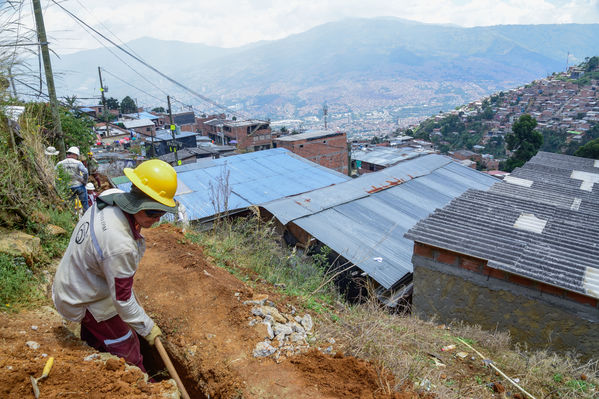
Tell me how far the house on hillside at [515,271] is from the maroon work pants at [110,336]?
4.15m

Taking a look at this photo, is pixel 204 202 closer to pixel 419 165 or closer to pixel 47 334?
pixel 47 334

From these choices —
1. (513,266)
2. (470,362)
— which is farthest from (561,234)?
(470,362)

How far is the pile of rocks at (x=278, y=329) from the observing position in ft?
9.15

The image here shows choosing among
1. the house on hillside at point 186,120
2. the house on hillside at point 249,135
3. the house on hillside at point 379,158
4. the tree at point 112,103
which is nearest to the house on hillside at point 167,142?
the house on hillside at point 249,135

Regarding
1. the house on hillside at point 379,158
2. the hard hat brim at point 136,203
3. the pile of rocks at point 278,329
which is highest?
the hard hat brim at point 136,203

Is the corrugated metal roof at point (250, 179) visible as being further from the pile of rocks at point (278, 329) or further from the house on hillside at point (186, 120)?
the house on hillside at point (186, 120)

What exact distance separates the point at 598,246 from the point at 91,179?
1124 cm

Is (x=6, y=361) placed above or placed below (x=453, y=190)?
above

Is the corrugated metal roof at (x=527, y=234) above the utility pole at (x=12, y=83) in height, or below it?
below

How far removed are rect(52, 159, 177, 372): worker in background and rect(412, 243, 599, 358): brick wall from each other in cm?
434

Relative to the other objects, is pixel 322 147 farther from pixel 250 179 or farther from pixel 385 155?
pixel 250 179

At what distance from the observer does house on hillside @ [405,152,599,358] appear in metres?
4.45

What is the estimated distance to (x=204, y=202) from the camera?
981 centimetres

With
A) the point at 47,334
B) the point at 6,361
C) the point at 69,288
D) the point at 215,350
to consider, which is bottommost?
the point at 215,350
